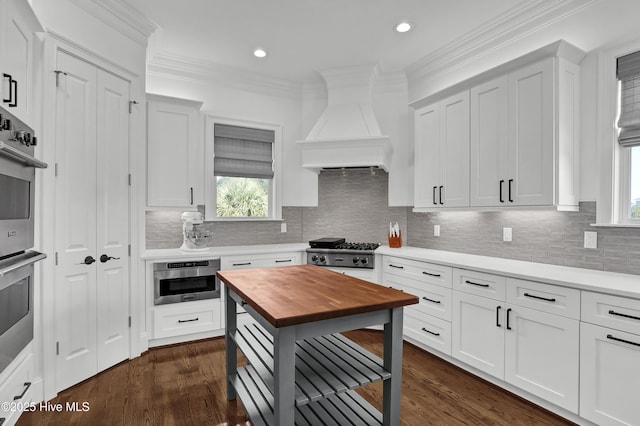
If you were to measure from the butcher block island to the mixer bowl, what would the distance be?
164 centimetres

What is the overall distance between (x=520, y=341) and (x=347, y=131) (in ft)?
9.25

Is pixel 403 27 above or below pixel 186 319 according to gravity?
above

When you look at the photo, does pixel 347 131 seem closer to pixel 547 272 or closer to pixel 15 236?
pixel 547 272

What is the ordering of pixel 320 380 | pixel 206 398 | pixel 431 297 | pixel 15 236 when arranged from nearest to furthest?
pixel 320 380, pixel 15 236, pixel 206 398, pixel 431 297

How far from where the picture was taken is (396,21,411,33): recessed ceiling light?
3.25m

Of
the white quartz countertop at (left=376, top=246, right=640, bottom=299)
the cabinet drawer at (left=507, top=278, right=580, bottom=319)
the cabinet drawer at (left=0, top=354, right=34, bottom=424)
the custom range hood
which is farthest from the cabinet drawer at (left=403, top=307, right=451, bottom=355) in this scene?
the cabinet drawer at (left=0, top=354, right=34, bottom=424)

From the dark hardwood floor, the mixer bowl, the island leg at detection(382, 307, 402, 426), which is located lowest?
the dark hardwood floor

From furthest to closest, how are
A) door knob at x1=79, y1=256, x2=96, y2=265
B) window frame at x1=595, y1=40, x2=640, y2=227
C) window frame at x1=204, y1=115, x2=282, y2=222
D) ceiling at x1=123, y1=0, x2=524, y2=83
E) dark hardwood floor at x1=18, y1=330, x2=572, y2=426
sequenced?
1. window frame at x1=204, y1=115, x2=282, y2=222
2. ceiling at x1=123, y1=0, x2=524, y2=83
3. door knob at x1=79, y1=256, x2=96, y2=265
4. window frame at x1=595, y1=40, x2=640, y2=227
5. dark hardwood floor at x1=18, y1=330, x2=572, y2=426

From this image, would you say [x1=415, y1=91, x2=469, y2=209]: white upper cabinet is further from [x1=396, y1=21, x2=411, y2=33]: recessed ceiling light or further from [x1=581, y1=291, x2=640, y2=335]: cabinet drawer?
[x1=581, y1=291, x2=640, y2=335]: cabinet drawer

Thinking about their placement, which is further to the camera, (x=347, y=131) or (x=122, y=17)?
(x=347, y=131)

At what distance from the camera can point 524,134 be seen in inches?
108

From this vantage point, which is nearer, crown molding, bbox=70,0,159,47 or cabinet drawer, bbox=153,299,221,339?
crown molding, bbox=70,0,159,47

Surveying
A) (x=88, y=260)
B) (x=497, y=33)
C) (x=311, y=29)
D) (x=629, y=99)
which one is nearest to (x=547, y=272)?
(x=629, y=99)

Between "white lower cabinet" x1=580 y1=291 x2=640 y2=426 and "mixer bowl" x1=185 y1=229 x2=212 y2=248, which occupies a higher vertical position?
"mixer bowl" x1=185 y1=229 x2=212 y2=248
